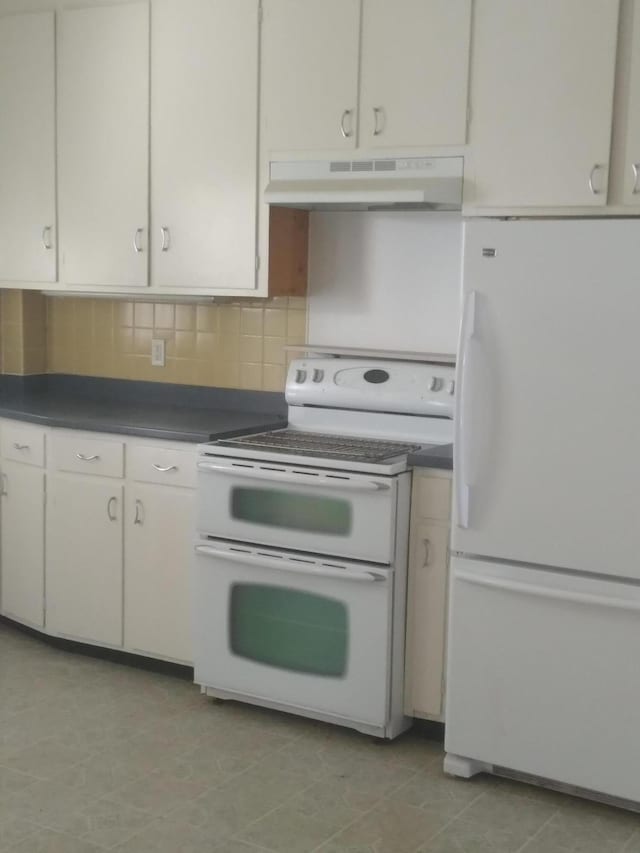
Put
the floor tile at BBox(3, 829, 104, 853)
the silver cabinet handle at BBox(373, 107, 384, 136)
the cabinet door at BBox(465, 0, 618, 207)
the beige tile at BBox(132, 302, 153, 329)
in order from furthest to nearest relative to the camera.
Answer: the beige tile at BBox(132, 302, 153, 329) < the silver cabinet handle at BBox(373, 107, 384, 136) < the cabinet door at BBox(465, 0, 618, 207) < the floor tile at BBox(3, 829, 104, 853)

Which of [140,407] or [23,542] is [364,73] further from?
[23,542]

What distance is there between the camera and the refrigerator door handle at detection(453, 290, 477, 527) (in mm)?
2969

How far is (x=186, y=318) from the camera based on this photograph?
441cm

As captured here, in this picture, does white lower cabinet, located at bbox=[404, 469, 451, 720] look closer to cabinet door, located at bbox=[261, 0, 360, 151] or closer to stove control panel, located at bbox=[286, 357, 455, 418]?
stove control panel, located at bbox=[286, 357, 455, 418]

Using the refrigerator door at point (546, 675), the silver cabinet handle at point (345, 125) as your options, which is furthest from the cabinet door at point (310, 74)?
the refrigerator door at point (546, 675)

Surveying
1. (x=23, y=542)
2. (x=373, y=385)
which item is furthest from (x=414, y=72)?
(x=23, y=542)

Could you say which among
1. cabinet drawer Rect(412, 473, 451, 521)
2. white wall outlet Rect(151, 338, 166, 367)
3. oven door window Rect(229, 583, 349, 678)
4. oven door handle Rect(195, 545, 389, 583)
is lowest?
oven door window Rect(229, 583, 349, 678)

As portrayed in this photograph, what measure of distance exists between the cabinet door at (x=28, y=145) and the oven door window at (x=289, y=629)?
63.5 inches

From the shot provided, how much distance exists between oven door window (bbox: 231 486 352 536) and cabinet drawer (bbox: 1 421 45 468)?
0.92 m

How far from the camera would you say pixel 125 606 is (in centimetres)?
388

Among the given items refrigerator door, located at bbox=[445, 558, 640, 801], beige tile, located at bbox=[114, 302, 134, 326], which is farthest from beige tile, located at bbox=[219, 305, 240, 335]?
refrigerator door, located at bbox=[445, 558, 640, 801]

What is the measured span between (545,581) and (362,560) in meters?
0.59

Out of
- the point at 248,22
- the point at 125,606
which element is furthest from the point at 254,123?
the point at 125,606

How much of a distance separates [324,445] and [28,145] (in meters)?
1.77
